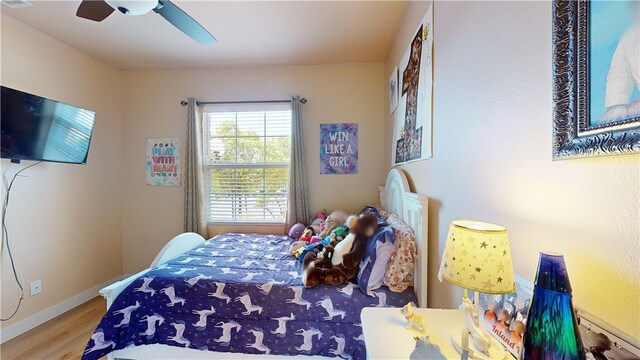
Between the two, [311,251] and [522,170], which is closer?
[522,170]

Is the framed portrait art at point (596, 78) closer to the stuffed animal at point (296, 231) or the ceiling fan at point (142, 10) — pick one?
the ceiling fan at point (142, 10)

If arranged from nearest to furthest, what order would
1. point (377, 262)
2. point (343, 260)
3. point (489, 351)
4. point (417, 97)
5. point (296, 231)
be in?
point (489, 351)
point (377, 262)
point (343, 260)
point (417, 97)
point (296, 231)

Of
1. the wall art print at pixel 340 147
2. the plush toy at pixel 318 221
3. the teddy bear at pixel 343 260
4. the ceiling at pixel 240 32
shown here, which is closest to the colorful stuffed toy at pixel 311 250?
the teddy bear at pixel 343 260

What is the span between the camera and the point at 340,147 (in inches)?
120

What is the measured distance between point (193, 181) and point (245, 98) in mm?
1175

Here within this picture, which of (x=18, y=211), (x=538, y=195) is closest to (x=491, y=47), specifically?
(x=538, y=195)

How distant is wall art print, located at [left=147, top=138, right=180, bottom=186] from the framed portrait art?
3.45 m

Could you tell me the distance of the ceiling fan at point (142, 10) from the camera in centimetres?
141

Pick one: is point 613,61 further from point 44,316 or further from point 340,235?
point 44,316

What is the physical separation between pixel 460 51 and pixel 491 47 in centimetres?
26

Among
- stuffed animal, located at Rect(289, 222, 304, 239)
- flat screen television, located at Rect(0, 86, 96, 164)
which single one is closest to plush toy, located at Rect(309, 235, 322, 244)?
stuffed animal, located at Rect(289, 222, 304, 239)

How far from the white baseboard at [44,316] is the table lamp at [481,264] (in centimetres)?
333

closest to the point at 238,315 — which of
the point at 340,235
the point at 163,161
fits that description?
the point at 340,235

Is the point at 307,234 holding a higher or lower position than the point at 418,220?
lower
